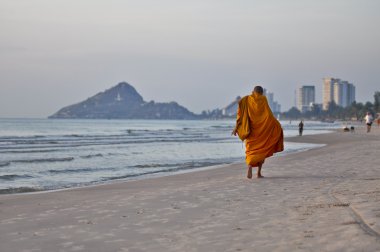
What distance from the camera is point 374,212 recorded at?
19.7ft

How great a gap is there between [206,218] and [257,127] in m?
4.55

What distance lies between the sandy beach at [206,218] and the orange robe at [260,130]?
974mm

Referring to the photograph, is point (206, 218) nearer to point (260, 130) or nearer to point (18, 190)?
point (260, 130)

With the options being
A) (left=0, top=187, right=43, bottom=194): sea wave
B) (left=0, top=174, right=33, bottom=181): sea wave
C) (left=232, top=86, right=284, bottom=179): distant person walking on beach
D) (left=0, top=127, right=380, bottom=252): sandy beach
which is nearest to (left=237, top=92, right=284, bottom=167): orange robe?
(left=232, top=86, right=284, bottom=179): distant person walking on beach

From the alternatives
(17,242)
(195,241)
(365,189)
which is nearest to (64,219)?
(17,242)

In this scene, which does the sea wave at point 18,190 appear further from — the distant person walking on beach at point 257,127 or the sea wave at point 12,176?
the distant person walking on beach at point 257,127

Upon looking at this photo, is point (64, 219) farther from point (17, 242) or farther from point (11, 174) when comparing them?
point (11, 174)

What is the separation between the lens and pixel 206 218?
636 centimetres

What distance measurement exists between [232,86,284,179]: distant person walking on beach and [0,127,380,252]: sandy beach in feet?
3.28

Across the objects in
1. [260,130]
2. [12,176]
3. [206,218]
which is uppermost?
[260,130]

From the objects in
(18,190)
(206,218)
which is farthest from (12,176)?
(206,218)

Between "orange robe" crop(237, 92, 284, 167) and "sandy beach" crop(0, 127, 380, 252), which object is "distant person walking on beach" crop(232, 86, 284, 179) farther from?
"sandy beach" crop(0, 127, 380, 252)

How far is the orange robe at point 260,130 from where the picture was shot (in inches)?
419

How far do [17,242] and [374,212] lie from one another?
3.60 m
